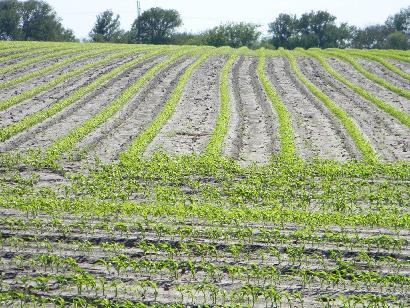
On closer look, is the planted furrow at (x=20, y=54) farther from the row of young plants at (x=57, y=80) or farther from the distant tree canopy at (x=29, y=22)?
the distant tree canopy at (x=29, y=22)

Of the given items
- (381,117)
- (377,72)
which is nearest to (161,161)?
(381,117)

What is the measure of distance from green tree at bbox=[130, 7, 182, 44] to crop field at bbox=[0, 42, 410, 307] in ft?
219

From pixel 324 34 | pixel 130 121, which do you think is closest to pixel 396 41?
pixel 324 34

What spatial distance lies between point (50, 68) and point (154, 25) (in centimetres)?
6596

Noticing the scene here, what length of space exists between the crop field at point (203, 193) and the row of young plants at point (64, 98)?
6.0 inches

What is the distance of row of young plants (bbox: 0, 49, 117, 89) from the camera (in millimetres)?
30702

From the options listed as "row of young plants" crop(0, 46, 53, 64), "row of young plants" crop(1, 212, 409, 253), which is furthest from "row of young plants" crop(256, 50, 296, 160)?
"row of young plants" crop(0, 46, 53, 64)

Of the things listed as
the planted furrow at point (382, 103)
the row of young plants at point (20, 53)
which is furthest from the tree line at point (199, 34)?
the planted furrow at point (382, 103)

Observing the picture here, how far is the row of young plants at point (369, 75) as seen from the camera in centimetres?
2928

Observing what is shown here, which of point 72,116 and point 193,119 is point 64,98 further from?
point 193,119

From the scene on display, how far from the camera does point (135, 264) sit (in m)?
10.5

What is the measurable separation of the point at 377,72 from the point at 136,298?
28753 mm

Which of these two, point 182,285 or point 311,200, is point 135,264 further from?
point 311,200

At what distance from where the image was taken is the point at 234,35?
91938 millimetres
